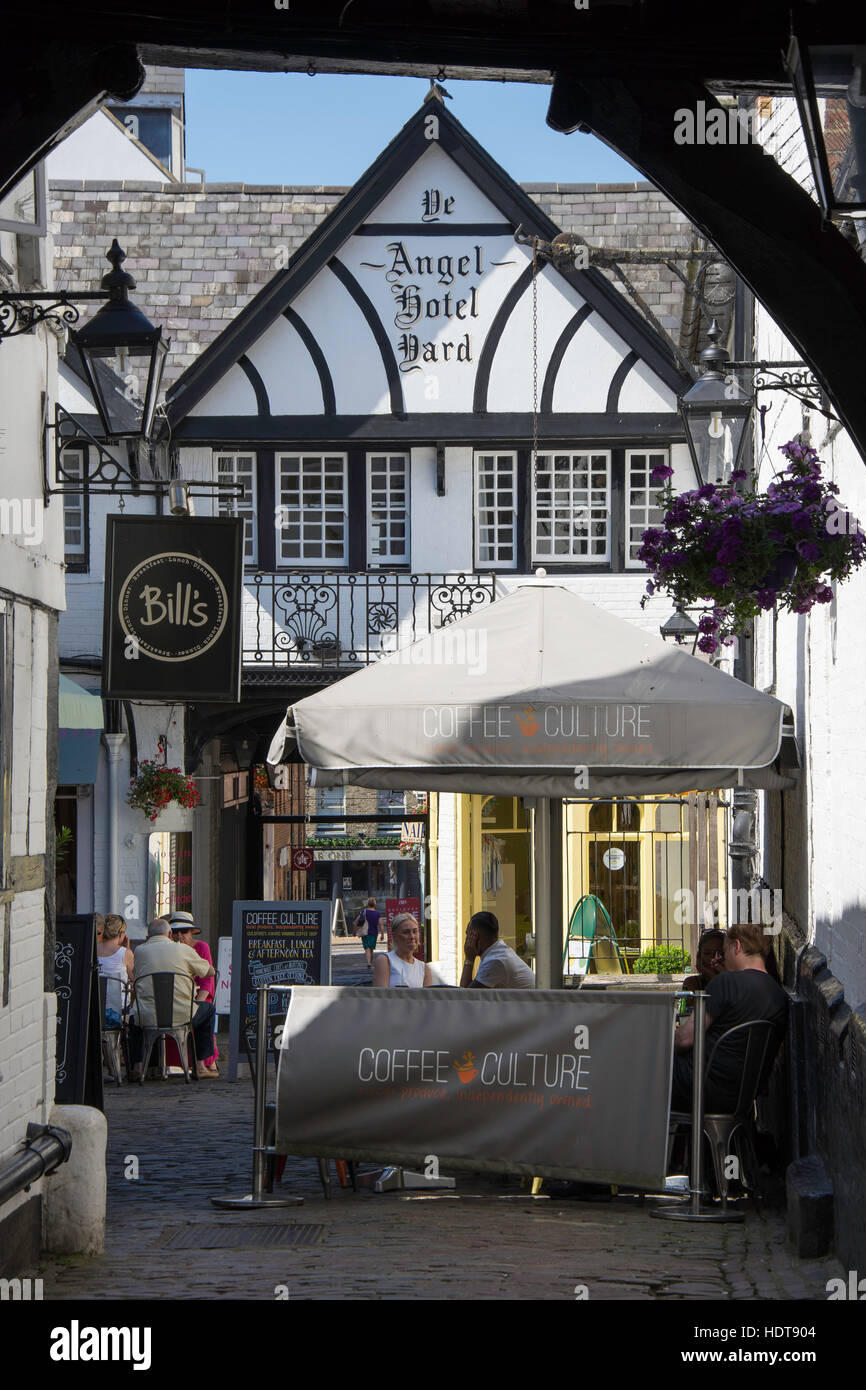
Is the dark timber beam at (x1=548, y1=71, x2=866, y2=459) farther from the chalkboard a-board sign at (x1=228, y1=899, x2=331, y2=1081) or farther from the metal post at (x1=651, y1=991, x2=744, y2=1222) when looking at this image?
the chalkboard a-board sign at (x1=228, y1=899, x2=331, y2=1081)

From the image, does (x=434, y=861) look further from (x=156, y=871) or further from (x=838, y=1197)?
(x=838, y=1197)

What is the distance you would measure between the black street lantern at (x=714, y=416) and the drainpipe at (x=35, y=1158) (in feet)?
15.7

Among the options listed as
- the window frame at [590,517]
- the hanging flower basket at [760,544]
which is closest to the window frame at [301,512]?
the window frame at [590,517]

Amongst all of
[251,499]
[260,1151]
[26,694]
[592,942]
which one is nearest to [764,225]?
[26,694]

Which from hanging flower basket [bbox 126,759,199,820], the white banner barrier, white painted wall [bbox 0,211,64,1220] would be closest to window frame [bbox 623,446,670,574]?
hanging flower basket [bbox 126,759,199,820]

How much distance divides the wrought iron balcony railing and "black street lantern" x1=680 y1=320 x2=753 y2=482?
8.95m

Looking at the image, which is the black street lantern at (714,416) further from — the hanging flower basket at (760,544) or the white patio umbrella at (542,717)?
the hanging flower basket at (760,544)

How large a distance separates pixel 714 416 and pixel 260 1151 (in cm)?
450

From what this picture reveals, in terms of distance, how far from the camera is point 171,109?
29.4 meters

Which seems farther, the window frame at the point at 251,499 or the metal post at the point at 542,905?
the window frame at the point at 251,499

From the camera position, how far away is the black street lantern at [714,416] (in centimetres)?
948

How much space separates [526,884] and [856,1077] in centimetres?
1401

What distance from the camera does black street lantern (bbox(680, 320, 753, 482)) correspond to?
31.1 ft
